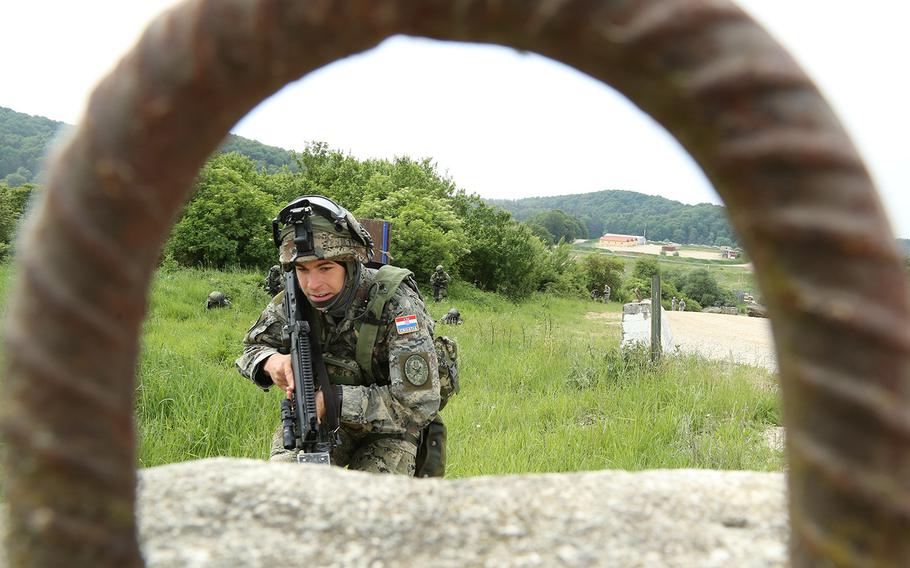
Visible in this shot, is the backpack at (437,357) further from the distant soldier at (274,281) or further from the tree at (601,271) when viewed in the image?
the tree at (601,271)

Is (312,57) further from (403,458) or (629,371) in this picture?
(629,371)

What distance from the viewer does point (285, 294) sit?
3.40 meters

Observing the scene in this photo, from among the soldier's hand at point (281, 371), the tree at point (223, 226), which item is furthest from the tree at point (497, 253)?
the soldier's hand at point (281, 371)

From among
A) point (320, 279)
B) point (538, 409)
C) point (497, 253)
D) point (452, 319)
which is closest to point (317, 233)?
point (320, 279)

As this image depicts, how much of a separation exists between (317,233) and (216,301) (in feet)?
22.9

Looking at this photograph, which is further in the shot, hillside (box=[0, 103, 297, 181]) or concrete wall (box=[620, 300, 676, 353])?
hillside (box=[0, 103, 297, 181])

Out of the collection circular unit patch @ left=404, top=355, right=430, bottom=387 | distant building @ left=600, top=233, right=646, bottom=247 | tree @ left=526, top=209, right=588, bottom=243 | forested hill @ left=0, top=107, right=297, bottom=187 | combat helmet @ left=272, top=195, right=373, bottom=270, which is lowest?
circular unit patch @ left=404, top=355, right=430, bottom=387

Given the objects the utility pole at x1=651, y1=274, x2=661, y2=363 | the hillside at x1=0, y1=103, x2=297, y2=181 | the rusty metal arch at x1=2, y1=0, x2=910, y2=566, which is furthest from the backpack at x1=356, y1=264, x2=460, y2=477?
the hillside at x1=0, y1=103, x2=297, y2=181

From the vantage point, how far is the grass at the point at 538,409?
3.96 m

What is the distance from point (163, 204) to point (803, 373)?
2.10 ft

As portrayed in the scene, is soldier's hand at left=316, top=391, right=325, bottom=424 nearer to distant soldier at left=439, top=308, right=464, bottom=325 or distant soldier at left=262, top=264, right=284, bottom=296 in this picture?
distant soldier at left=262, top=264, right=284, bottom=296

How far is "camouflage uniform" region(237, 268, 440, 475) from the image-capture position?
3201 mm

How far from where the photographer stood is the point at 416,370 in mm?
3242

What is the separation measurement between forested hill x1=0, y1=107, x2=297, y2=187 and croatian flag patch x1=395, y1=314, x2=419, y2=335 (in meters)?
31.1
